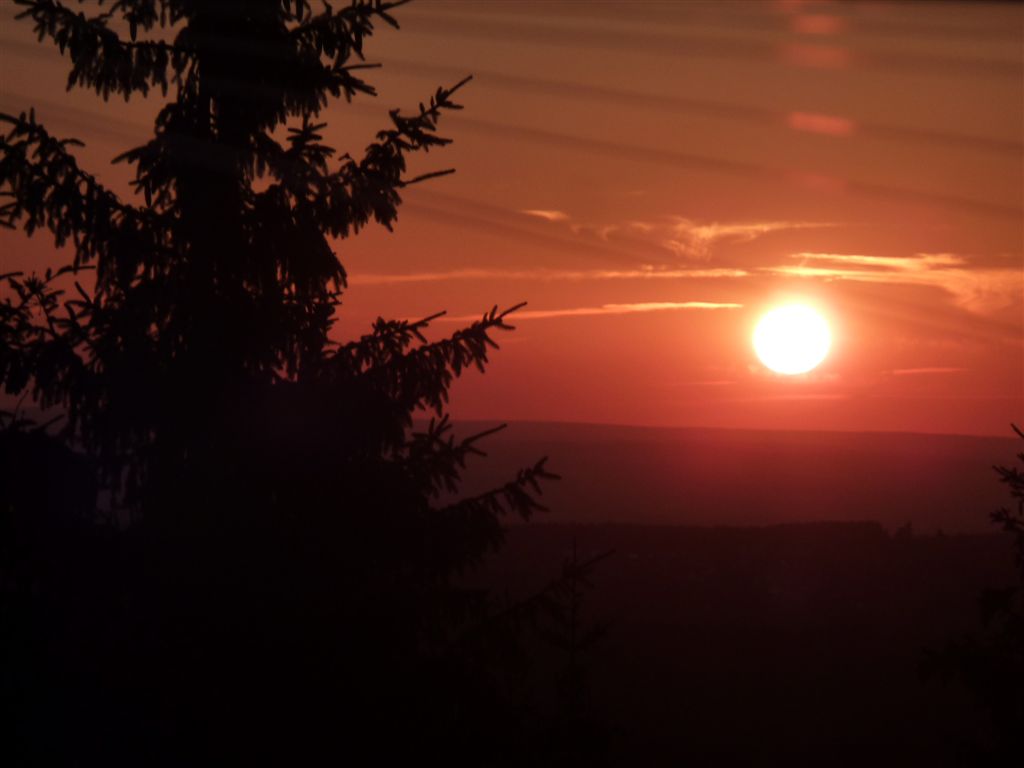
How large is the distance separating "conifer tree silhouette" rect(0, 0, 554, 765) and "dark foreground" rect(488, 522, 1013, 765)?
101 ft

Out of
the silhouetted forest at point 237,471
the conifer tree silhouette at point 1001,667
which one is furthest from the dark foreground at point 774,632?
the silhouetted forest at point 237,471

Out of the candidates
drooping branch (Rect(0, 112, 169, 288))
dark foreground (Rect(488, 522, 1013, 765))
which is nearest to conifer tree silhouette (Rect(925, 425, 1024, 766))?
drooping branch (Rect(0, 112, 169, 288))

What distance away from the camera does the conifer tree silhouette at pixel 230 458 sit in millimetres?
→ 8789

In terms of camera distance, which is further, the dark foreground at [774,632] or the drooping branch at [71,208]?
the dark foreground at [774,632]

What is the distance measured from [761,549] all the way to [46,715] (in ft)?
Result: 201

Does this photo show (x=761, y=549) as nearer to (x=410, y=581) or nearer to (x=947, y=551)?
(x=947, y=551)

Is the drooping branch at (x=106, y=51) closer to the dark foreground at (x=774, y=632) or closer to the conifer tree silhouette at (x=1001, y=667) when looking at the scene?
the conifer tree silhouette at (x=1001, y=667)

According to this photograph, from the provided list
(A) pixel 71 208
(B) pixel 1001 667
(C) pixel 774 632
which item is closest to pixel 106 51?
(A) pixel 71 208

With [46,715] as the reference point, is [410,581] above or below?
above

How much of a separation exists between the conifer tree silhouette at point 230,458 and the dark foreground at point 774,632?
30919 mm

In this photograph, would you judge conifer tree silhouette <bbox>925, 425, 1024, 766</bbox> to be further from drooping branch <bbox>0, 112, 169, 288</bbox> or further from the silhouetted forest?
drooping branch <bbox>0, 112, 169, 288</bbox>

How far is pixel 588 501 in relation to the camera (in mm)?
169875

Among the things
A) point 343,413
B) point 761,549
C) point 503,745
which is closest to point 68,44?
point 343,413

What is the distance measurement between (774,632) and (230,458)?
5254cm
